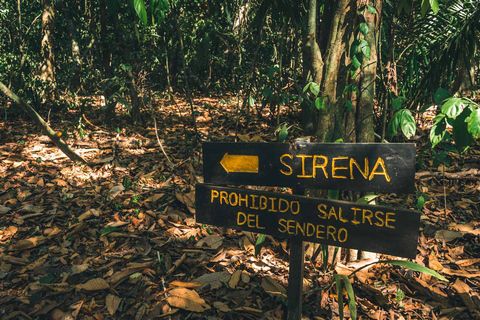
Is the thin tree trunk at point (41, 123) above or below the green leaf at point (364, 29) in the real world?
below

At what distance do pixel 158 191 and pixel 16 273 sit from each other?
1.55 metres

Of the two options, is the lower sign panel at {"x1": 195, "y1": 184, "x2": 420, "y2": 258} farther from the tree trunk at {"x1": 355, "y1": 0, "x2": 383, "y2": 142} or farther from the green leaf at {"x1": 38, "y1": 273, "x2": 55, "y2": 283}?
the green leaf at {"x1": 38, "y1": 273, "x2": 55, "y2": 283}

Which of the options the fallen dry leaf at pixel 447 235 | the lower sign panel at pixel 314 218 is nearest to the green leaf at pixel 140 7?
the lower sign panel at pixel 314 218

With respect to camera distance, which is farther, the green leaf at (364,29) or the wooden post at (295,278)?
the green leaf at (364,29)

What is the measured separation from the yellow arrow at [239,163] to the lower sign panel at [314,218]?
124 mm

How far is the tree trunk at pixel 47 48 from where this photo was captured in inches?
264

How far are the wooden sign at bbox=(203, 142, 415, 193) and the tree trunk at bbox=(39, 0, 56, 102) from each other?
18.6ft

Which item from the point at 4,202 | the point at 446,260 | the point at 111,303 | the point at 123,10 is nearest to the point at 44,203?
the point at 4,202

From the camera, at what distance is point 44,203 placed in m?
3.89

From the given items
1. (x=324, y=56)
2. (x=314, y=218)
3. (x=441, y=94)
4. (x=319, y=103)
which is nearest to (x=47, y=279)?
(x=314, y=218)

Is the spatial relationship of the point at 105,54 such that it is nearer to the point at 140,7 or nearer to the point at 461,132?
the point at 140,7

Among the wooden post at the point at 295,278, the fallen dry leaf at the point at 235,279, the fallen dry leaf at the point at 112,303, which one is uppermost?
the wooden post at the point at 295,278

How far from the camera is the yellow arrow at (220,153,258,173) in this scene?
208cm

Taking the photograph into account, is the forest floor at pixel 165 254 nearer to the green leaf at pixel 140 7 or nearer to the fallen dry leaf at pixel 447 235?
the fallen dry leaf at pixel 447 235
